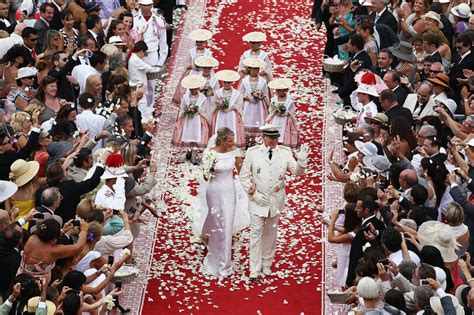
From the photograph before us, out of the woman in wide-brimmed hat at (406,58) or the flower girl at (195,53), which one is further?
the flower girl at (195,53)

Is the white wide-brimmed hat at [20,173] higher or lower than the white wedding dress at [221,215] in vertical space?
higher

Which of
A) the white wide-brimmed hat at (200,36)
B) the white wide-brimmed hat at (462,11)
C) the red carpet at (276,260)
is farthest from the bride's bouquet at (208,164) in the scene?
the white wide-brimmed hat at (462,11)

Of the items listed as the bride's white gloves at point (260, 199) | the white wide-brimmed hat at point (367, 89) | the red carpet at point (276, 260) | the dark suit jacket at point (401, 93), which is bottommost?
the red carpet at point (276, 260)

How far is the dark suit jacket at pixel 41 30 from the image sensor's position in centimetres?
1994

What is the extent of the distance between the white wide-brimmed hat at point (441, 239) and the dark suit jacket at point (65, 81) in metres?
6.80

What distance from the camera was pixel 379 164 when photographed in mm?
16016

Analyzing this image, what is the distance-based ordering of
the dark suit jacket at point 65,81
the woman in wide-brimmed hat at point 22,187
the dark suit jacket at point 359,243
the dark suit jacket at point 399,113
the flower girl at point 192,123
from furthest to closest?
the flower girl at point 192,123 → the dark suit jacket at point 65,81 → the dark suit jacket at point 399,113 → the woman in wide-brimmed hat at point 22,187 → the dark suit jacket at point 359,243

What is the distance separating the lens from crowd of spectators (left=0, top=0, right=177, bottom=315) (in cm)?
1370

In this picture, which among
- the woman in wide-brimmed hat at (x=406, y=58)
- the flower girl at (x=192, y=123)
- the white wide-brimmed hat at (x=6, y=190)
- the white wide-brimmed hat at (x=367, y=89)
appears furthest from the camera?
the flower girl at (x=192, y=123)

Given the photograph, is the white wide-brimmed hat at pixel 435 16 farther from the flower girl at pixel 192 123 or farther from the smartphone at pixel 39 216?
the smartphone at pixel 39 216

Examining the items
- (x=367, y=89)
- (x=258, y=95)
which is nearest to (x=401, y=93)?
(x=367, y=89)

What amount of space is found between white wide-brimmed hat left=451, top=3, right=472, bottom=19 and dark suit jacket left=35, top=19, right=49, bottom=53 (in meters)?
6.98

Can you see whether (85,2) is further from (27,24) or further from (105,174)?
(105,174)

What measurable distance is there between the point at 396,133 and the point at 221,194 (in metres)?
2.57
